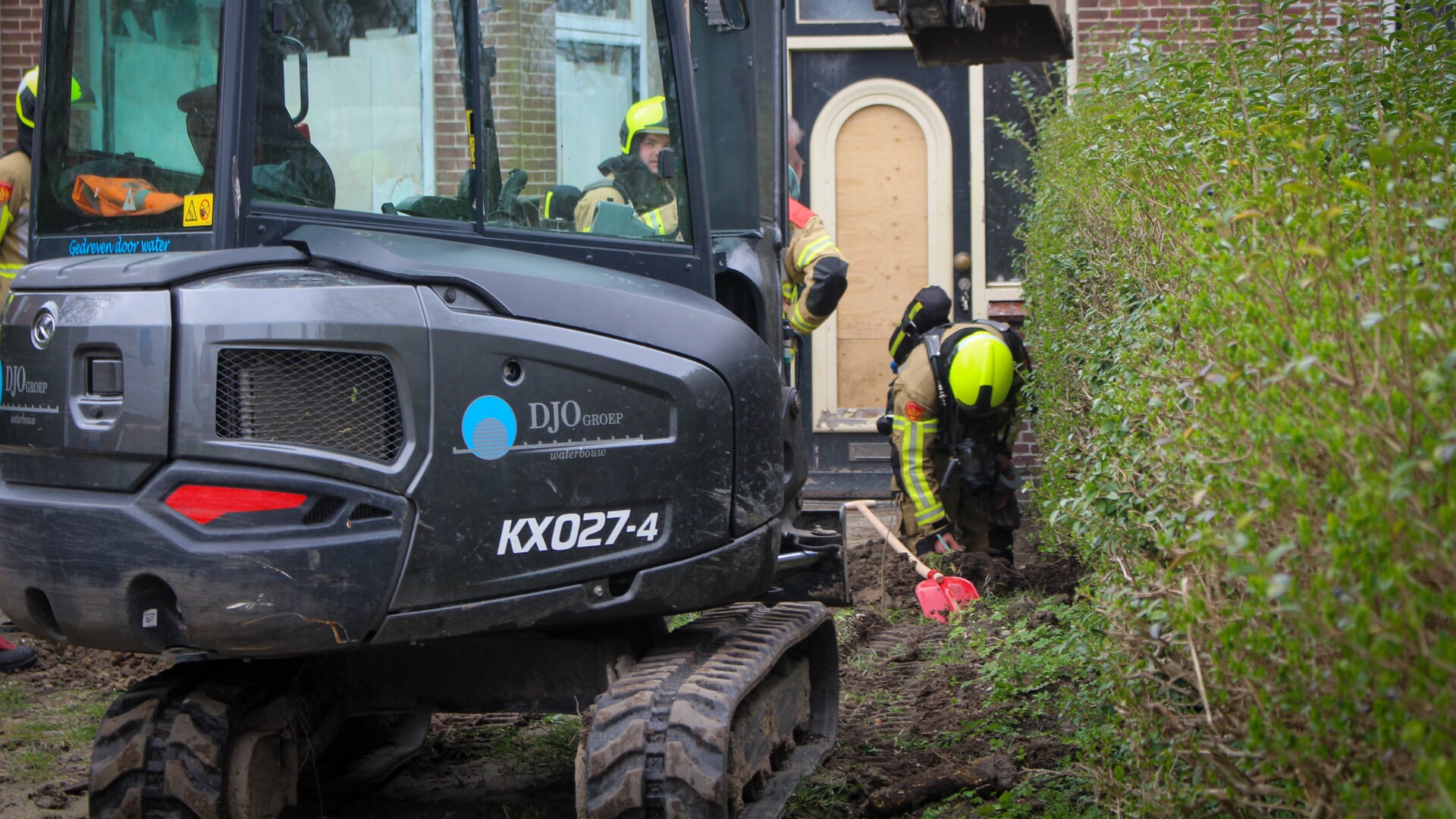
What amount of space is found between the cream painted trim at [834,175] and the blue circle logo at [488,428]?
7500mm

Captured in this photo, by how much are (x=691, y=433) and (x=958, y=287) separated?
7395 millimetres

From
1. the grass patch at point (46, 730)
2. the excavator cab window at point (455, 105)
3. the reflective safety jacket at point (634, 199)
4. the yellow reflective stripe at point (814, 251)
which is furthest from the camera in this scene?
the yellow reflective stripe at point (814, 251)

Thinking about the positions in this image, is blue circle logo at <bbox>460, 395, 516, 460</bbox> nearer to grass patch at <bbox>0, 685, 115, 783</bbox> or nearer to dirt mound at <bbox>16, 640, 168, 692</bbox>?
grass patch at <bbox>0, 685, 115, 783</bbox>

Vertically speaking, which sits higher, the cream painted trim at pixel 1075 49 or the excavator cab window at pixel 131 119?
the cream painted trim at pixel 1075 49

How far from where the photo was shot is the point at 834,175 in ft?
35.7

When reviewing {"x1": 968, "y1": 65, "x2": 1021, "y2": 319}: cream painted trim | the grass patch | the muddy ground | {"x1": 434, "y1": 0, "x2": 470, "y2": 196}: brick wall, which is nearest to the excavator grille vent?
{"x1": 434, "y1": 0, "x2": 470, "y2": 196}: brick wall

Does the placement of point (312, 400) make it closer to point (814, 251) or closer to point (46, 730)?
point (46, 730)

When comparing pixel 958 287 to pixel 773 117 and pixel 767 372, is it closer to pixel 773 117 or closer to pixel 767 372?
pixel 773 117

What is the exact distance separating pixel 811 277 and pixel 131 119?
340cm

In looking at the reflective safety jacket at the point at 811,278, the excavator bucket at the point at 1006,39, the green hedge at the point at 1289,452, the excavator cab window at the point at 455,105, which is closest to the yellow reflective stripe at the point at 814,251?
the reflective safety jacket at the point at 811,278

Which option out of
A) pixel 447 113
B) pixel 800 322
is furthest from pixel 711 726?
pixel 800 322

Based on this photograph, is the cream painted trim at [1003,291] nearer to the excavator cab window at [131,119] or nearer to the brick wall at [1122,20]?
the brick wall at [1122,20]

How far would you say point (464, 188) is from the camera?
3.67 metres

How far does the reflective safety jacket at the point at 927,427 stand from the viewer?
7.78 m
